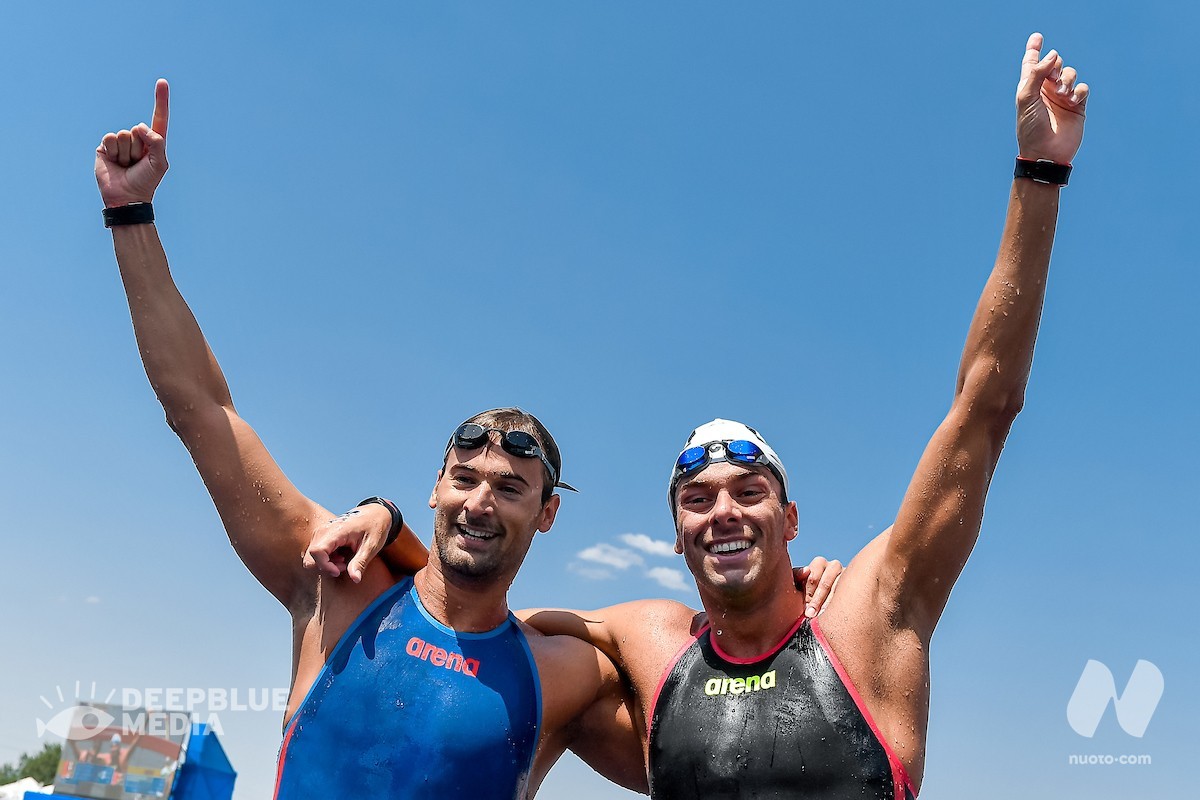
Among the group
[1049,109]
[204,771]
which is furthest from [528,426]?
[204,771]

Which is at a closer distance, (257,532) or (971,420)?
(971,420)

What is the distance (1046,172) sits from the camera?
4117mm

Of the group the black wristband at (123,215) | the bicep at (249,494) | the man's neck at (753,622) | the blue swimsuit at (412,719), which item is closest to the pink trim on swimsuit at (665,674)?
the man's neck at (753,622)

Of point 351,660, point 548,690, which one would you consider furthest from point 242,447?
point 548,690

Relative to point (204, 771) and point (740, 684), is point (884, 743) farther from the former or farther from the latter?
point (204, 771)

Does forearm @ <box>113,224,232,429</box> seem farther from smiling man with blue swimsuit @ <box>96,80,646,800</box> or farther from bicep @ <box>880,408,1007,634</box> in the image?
bicep @ <box>880,408,1007,634</box>

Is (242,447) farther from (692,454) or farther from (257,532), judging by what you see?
(692,454)

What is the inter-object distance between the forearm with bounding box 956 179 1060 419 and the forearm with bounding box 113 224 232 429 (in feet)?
13.5

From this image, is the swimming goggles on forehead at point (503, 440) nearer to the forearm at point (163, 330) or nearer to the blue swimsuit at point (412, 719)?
the blue swimsuit at point (412, 719)

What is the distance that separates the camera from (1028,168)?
13.6ft

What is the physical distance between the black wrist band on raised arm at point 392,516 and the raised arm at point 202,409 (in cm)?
28

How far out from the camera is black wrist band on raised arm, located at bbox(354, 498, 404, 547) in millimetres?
5176

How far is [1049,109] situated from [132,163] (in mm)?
5041

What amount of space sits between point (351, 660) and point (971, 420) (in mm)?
3469
